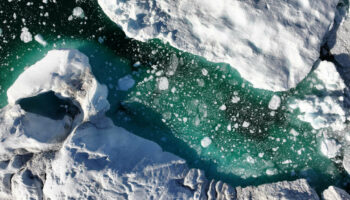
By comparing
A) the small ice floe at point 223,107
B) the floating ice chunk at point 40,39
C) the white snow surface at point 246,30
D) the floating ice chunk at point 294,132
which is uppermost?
the white snow surface at point 246,30

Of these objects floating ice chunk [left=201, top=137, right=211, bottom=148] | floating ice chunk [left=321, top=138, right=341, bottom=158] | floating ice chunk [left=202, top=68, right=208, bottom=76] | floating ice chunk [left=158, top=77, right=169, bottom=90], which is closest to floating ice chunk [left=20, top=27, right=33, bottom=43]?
floating ice chunk [left=158, top=77, right=169, bottom=90]

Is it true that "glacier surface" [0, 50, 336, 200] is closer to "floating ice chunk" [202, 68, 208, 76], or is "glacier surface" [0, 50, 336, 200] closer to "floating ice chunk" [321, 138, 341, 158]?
"floating ice chunk" [321, 138, 341, 158]

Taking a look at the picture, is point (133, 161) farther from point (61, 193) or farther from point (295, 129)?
point (295, 129)

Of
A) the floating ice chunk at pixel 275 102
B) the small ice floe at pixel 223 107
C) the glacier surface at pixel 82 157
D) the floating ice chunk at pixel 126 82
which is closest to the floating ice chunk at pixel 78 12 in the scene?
the glacier surface at pixel 82 157

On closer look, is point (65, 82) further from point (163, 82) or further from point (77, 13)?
point (163, 82)

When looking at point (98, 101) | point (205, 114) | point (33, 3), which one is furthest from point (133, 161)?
point (33, 3)

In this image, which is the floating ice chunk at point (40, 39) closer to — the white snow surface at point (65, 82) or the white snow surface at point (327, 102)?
the white snow surface at point (65, 82)
